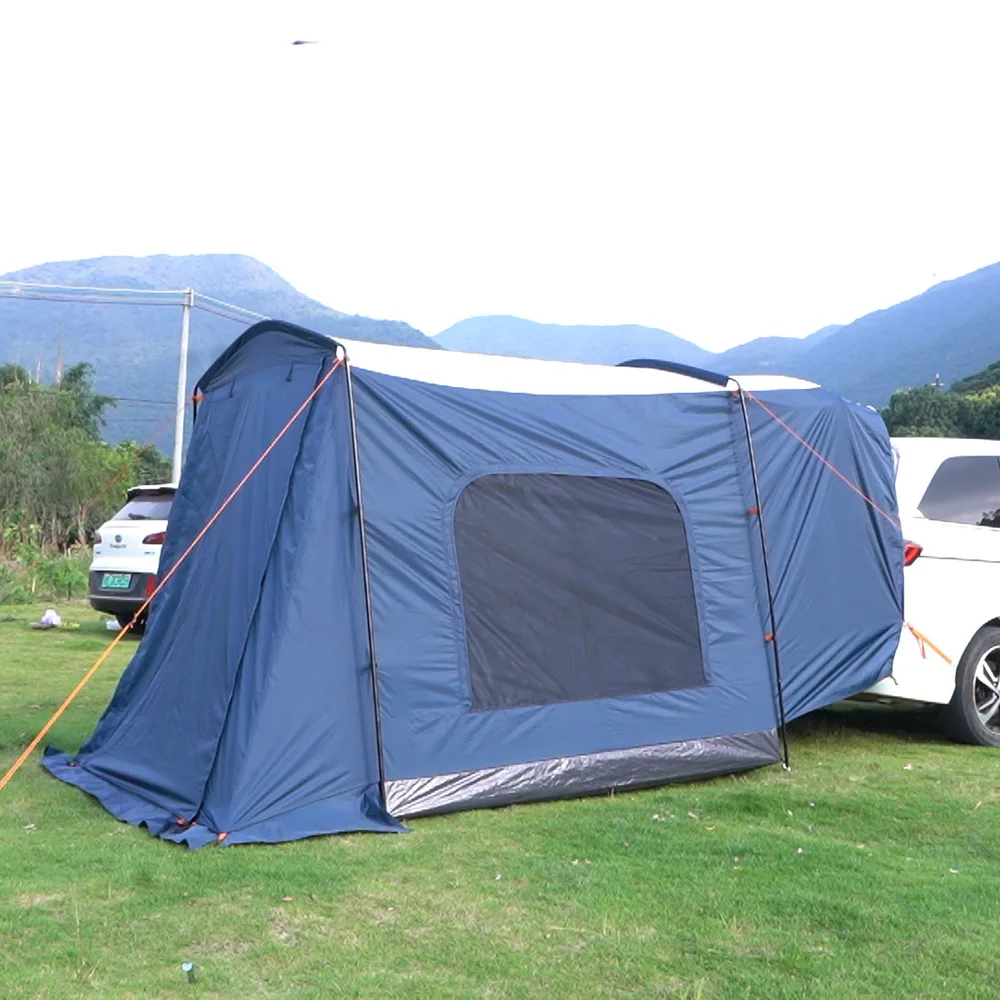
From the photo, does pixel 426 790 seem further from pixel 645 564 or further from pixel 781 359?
pixel 781 359

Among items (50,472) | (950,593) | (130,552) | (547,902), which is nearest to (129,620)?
(130,552)

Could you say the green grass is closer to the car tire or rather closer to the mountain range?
the car tire

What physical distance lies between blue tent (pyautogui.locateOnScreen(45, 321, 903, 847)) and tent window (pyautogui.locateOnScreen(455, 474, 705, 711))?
0.01m

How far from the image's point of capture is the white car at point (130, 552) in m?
11.5

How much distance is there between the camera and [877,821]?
5488 millimetres

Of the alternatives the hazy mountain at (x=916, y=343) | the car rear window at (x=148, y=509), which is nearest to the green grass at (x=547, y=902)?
the car rear window at (x=148, y=509)

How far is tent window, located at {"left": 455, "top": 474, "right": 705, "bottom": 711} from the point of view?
230 inches

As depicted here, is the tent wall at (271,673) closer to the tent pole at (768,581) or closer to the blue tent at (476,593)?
the blue tent at (476,593)

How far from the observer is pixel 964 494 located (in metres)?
7.41

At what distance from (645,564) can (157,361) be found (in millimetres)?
154750

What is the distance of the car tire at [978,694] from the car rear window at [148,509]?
738 centimetres

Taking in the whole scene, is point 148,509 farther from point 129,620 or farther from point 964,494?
point 964,494

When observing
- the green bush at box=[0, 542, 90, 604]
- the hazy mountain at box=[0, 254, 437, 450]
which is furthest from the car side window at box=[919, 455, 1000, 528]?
the hazy mountain at box=[0, 254, 437, 450]

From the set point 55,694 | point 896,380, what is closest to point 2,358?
point 896,380
